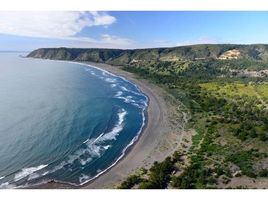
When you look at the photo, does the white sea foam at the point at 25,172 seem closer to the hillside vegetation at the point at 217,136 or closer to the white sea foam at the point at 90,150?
the white sea foam at the point at 90,150

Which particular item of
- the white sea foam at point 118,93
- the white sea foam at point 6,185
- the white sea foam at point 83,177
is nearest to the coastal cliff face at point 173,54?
the white sea foam at point 118,93

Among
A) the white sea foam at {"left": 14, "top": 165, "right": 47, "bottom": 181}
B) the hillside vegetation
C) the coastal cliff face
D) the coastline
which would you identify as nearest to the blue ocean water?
the white sea foam at {"left": 14, "top": 165, "right": 47, "bottom": 181}

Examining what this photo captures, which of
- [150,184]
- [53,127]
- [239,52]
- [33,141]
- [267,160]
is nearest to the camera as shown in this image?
[150,184]

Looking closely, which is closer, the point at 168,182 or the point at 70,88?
the point at 168,182

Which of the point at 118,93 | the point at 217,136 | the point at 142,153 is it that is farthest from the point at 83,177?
the point at 118,93
